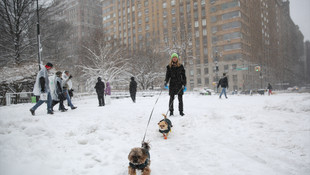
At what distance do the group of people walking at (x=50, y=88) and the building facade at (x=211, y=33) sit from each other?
81.4 feet

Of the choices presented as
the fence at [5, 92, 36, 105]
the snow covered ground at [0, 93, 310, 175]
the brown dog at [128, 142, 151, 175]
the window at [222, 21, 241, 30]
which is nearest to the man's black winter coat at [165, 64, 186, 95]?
the snow covered ground at [0, 93, 310, 175]

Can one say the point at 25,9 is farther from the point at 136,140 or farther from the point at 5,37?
the point at 136,140

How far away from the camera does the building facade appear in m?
48.7

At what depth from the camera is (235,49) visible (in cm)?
4891

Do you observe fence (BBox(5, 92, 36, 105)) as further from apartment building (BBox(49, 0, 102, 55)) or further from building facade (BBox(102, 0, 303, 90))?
apartment building (BBox(49, 0, 102, 55))

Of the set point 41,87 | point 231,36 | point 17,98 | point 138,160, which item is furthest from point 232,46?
point 138,160

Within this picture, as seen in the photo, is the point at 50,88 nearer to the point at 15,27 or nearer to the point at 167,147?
the point at 167,147

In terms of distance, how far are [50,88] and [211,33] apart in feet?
171

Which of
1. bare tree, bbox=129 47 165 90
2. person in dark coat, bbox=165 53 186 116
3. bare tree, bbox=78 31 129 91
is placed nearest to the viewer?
person in dark coat, bbox=165 53 186 116

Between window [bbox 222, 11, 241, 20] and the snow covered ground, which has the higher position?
window [bbox 222, 11, 241, 20]

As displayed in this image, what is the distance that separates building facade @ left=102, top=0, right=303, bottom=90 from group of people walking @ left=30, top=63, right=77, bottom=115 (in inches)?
977

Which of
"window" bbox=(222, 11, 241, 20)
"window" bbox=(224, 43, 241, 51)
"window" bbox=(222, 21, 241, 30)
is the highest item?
"window" bbox=(222, 11, 241, 20)

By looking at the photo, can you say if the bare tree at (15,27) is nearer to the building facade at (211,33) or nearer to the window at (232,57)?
the building facade at (211,33)

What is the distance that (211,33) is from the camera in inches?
2074
